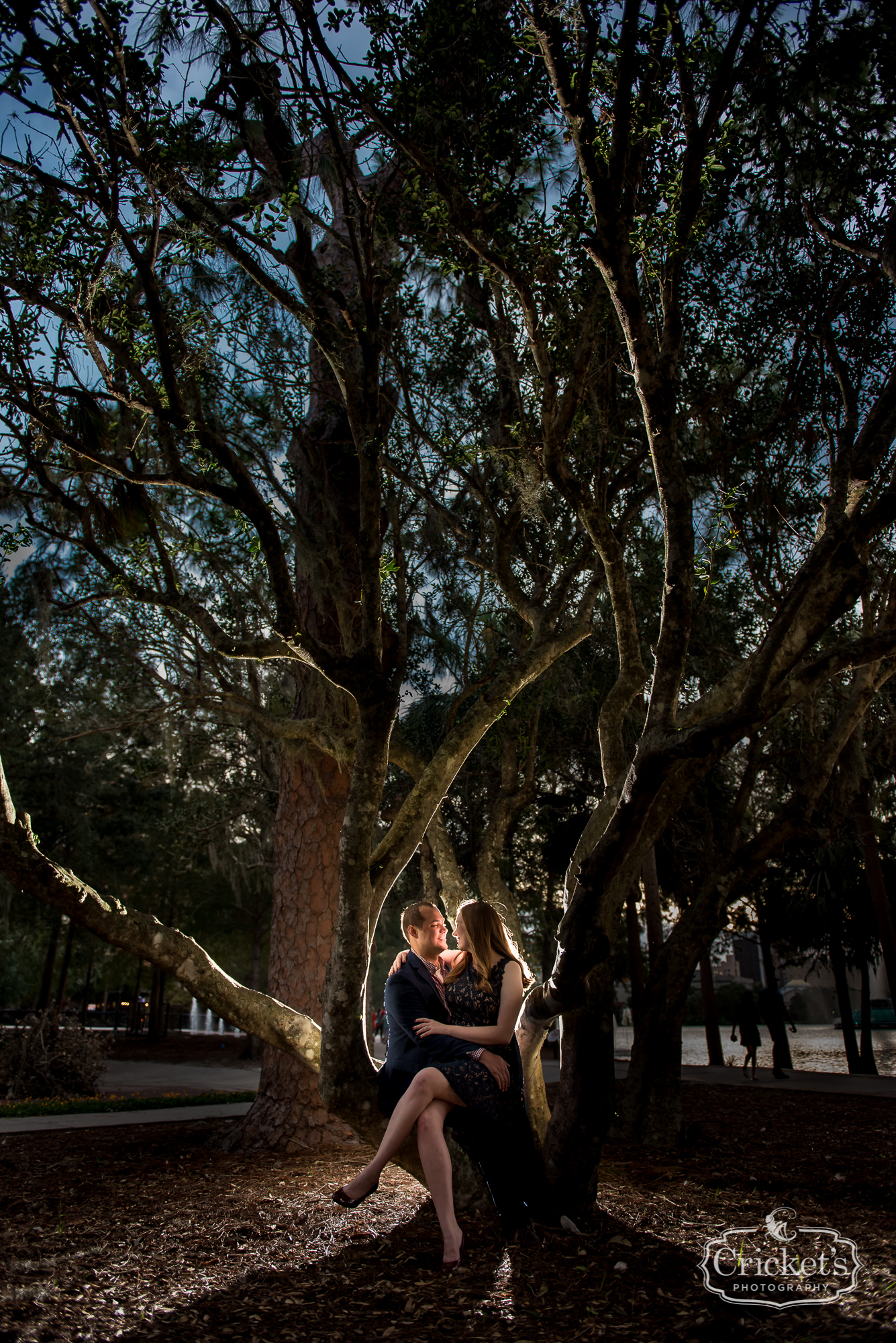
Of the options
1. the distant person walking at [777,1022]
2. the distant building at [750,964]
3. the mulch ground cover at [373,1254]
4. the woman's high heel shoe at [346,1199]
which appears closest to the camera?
the mulch ground cover at [373,1254]

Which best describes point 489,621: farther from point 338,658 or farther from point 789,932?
point 789,932

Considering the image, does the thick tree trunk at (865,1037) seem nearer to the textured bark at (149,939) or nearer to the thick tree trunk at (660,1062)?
the thick tree trunk at (660,1062)

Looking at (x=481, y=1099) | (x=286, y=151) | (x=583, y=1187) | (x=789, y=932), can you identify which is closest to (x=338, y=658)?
(x=481, y=1099)

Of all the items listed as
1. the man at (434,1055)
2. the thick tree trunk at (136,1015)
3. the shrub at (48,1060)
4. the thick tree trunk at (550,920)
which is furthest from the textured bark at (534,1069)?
the thick tree trunk at (136,1015)

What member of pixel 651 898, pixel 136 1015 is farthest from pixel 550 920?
pixel 136 1015

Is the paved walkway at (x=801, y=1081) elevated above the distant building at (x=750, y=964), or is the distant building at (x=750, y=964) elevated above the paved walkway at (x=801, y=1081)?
the paved walkway at (x=801, y=1081)

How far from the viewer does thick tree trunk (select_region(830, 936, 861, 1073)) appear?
13328 mm

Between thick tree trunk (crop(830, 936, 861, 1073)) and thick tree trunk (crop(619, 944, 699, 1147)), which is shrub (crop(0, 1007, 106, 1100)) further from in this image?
thick tree trunk (crop(830, 936, 861, 1073))

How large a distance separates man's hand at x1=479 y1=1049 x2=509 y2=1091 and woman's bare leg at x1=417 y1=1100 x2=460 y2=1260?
0.28 meters

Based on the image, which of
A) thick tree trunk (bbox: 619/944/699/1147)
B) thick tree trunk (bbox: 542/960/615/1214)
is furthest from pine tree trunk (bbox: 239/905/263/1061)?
thick tree trunk (bbox: 542/960/615/1214)

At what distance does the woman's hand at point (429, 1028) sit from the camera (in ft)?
12.0

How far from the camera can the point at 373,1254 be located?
11.7ft

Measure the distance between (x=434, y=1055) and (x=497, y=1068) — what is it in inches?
10.9

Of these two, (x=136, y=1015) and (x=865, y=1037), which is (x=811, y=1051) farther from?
(x=136, y=1015)
